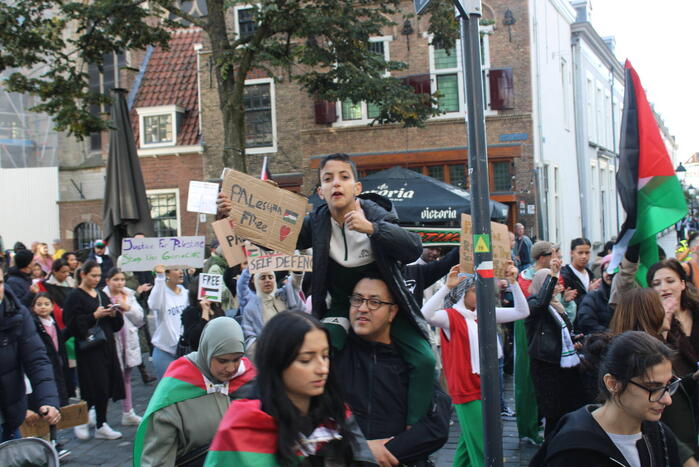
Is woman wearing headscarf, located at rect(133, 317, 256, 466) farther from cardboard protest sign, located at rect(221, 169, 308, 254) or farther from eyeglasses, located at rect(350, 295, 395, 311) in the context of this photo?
eyeglasses, located at rect(350, 295, 395, 311)

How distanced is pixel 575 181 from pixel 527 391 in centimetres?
2127

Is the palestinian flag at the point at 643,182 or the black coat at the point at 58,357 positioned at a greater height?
the palestinian flag at the point at 643,182

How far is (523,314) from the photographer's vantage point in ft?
19.2

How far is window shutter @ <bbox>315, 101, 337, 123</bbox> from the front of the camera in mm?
20922

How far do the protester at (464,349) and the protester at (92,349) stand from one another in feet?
13.1

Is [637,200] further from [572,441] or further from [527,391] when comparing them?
[572,441]

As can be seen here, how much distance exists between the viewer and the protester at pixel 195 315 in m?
6.53

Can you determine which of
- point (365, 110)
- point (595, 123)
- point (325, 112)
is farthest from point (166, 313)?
point (595, 123)

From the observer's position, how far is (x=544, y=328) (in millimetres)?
6410

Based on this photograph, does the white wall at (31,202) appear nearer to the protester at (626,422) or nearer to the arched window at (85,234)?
the arched window at (85,234)

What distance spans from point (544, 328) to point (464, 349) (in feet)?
2.97

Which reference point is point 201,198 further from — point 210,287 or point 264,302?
point 264,302

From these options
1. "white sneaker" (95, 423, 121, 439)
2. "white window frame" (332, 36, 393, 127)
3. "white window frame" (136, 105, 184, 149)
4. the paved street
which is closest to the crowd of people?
the paved street

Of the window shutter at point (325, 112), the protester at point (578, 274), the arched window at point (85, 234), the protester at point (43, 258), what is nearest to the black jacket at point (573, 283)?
the protester at point (578, 274)
